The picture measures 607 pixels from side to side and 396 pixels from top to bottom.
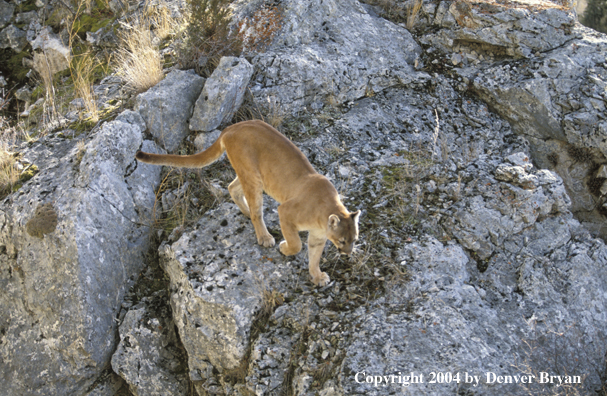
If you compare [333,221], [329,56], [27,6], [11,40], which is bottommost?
[11,40]

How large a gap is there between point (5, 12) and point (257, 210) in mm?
8007

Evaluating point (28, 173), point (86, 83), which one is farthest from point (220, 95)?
point (28, 173)

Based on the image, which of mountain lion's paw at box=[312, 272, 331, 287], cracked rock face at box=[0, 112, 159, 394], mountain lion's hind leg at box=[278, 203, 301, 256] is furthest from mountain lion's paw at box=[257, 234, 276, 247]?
cracked rock face at box=[0, 112, 159, 394]

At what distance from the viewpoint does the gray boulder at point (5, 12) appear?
9016mm

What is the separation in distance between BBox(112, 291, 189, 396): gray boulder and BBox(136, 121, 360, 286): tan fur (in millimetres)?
1532

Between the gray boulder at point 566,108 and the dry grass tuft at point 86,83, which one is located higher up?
the gray boulder at point 566,108

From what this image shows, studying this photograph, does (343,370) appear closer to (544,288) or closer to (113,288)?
(544,288)

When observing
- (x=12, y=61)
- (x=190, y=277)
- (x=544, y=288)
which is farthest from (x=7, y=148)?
(x=544, y=288)

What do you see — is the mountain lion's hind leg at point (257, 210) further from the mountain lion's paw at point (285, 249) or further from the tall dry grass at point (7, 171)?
the tall dry grass at point (7, 171)

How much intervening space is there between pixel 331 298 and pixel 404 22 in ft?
20.3

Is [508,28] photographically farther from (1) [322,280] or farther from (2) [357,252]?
(1) [322,280]
